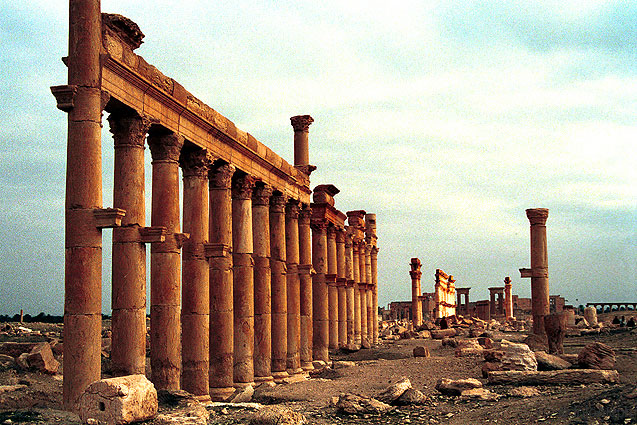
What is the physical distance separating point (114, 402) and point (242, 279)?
11190 millimetres

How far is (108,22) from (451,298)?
7658 centimetres

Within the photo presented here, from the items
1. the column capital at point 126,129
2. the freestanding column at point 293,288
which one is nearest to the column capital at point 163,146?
the column capital at point 126,129

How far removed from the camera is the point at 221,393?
21.4 metres

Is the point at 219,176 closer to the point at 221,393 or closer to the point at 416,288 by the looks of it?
the point at 221,393

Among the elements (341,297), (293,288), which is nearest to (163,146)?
(293,288)

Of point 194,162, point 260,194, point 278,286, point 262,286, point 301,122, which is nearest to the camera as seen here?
point 194,162

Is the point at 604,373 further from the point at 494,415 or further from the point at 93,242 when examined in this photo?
the point at 93,242

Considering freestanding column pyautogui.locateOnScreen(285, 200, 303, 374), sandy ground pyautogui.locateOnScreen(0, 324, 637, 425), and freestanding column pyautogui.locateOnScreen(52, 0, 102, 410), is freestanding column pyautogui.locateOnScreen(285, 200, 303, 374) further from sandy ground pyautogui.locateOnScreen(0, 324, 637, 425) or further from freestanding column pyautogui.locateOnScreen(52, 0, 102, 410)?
freestanding column pyautogui.locateOnScreen(52, 0, 102, 410)

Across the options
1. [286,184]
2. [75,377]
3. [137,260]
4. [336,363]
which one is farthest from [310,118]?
[75,377]

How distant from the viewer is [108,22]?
51.2 feet

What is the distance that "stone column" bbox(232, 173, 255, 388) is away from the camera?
23.4m

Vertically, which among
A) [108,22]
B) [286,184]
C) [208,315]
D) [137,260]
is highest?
[108,22]

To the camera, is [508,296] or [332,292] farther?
[508,296]

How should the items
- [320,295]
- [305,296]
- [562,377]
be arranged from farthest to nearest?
1. [320,295]
2. [305,296]
3. [562,377]
